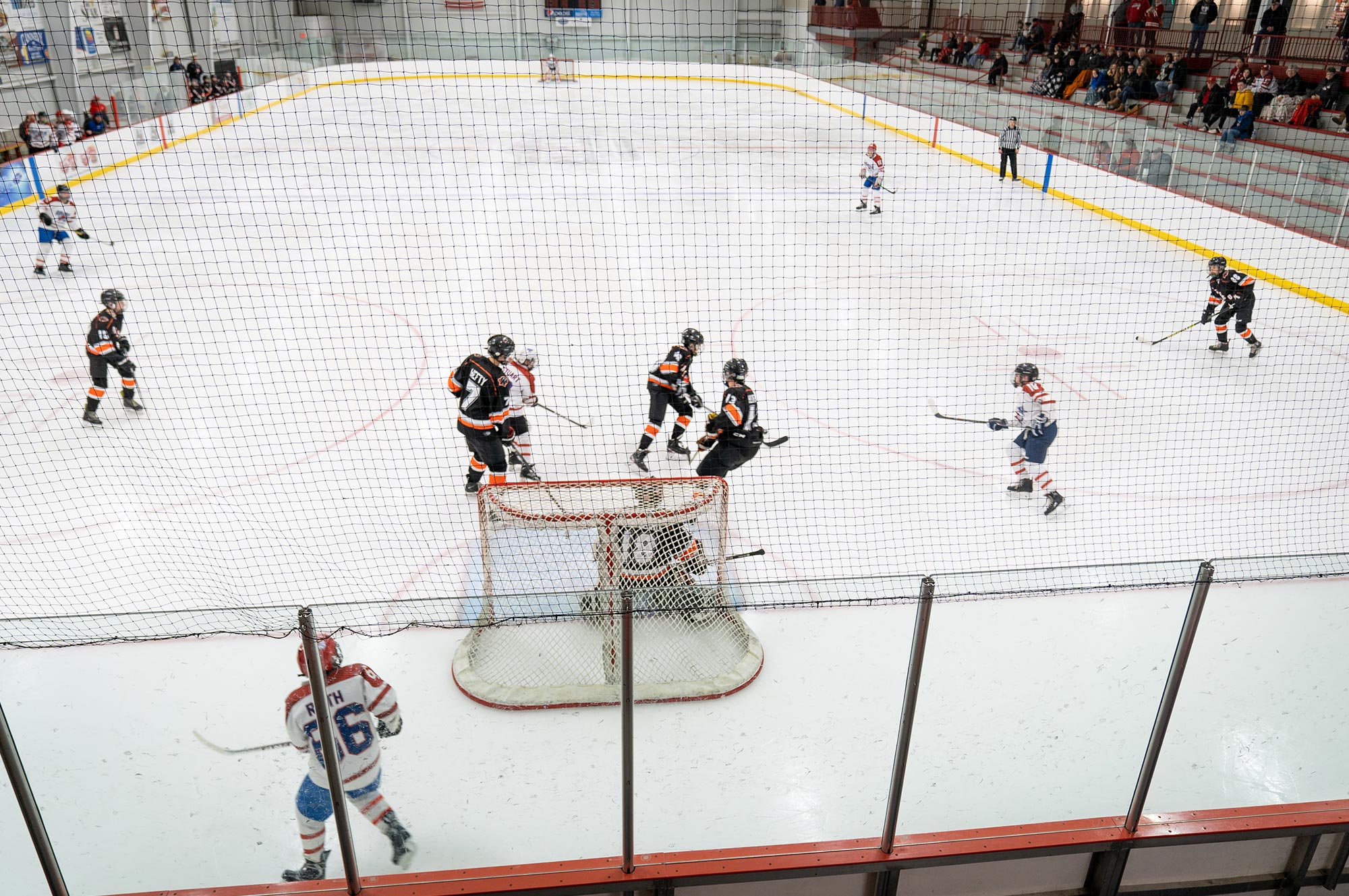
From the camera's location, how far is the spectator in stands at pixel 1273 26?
1282cm

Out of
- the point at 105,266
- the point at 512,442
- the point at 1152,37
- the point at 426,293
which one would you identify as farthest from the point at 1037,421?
the point at 1152,37

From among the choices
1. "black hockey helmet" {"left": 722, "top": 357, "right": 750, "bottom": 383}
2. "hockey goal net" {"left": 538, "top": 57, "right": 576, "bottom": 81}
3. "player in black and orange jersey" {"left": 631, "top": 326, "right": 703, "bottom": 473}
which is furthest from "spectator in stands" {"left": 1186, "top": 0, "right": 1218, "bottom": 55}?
"hockey goal net" {"left": 538, "top": 57, "right": 576, "bottom": 81}

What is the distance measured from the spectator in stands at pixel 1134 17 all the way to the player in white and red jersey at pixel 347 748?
1716 centimetres

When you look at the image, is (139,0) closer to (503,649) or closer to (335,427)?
(335,427)

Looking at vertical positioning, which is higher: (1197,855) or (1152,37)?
(1152,37)

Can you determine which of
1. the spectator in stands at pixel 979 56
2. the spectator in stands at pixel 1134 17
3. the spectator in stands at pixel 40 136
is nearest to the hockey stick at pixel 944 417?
the spectator in stands at pixel 40 136

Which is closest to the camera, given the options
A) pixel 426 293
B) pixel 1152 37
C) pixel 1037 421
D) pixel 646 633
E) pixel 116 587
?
pixel 646 633

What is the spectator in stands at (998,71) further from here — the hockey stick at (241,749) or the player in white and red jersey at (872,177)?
the hockey stick at (241,749)

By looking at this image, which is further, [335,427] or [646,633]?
[335,427]

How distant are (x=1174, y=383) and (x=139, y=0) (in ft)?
57.4

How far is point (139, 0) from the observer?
1623cm

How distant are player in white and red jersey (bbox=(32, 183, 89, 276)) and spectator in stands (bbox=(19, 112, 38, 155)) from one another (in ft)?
A: 14.6

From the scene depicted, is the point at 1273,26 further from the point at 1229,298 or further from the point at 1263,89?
the point at 1229,298

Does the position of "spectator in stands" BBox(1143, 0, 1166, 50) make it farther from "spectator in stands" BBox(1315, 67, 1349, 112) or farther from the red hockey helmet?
the red hockey helmet
